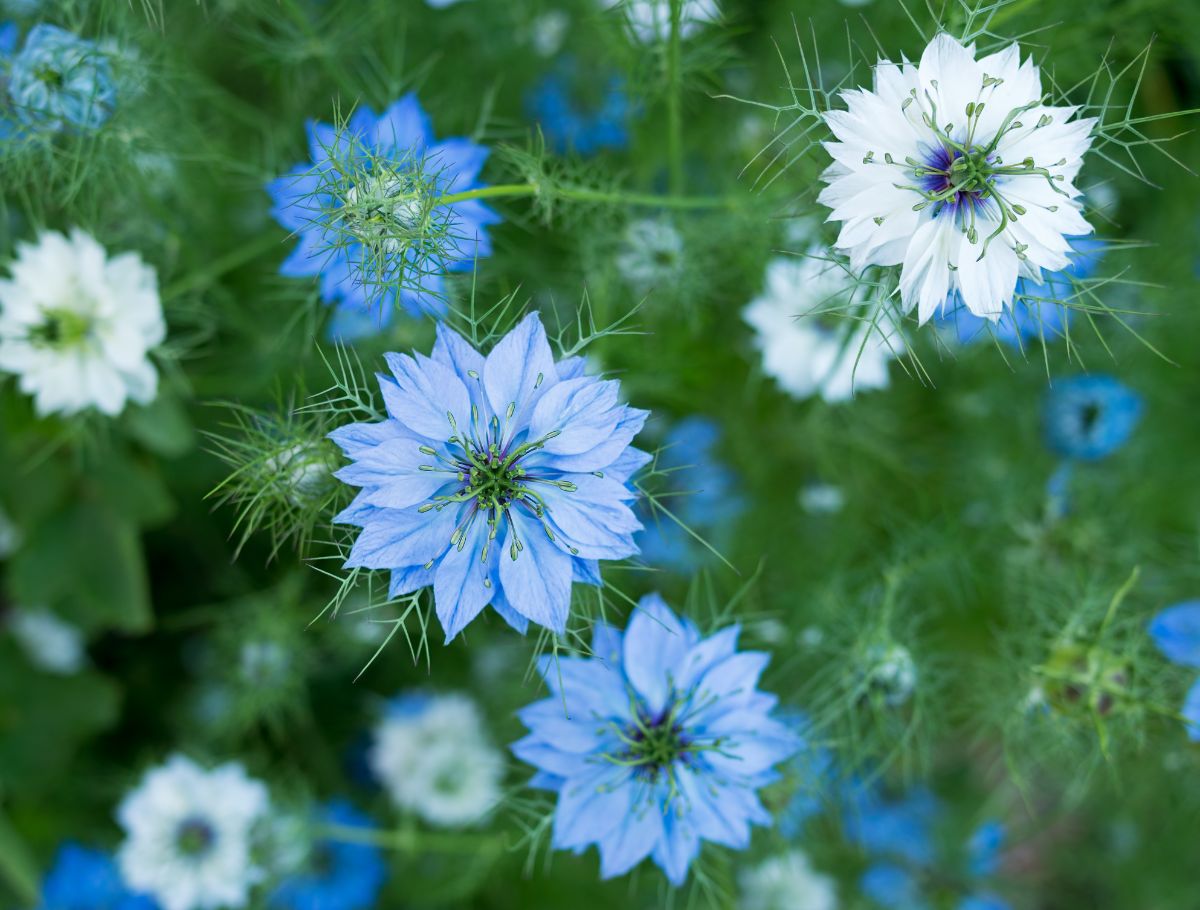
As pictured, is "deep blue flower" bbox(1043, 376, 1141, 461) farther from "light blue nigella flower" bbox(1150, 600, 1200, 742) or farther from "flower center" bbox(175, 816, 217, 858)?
"flower center" bbox(175, 816, 217, 858)

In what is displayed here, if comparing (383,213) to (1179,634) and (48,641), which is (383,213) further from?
(48,641)

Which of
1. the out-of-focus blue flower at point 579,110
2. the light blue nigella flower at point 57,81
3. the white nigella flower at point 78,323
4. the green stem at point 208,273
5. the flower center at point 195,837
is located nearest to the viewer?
the light blue nigella flower at point 57,81

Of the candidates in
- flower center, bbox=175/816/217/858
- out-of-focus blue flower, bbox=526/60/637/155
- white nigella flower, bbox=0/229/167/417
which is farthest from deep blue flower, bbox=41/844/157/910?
out-of-focus blue flower, bbox=526/60/637/155

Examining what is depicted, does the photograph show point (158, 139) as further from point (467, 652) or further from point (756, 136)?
point (467, 652)

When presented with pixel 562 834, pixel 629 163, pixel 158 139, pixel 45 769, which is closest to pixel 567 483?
pixel 562 834

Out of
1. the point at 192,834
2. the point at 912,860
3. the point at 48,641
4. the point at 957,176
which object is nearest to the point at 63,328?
the point at 192,834

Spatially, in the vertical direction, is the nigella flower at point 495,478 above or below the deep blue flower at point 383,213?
below

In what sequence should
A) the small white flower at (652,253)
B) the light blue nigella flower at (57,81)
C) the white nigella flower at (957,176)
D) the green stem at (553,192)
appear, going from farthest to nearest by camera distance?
the small white flower at (652,253) < the light blue nigella flower at (57,81) < the green stem at (553,192) < the white nigella flower at (957,176)

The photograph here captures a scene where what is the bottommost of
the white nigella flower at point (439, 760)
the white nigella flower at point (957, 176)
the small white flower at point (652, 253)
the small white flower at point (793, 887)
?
the small white flower at point (793, 887)

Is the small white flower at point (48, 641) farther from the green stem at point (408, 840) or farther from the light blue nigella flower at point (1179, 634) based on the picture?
the light blue nigella flower at point (1179, 634)

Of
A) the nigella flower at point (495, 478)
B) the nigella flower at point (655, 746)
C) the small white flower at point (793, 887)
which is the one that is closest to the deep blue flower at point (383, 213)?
the nigella flower at point (495, 478)
